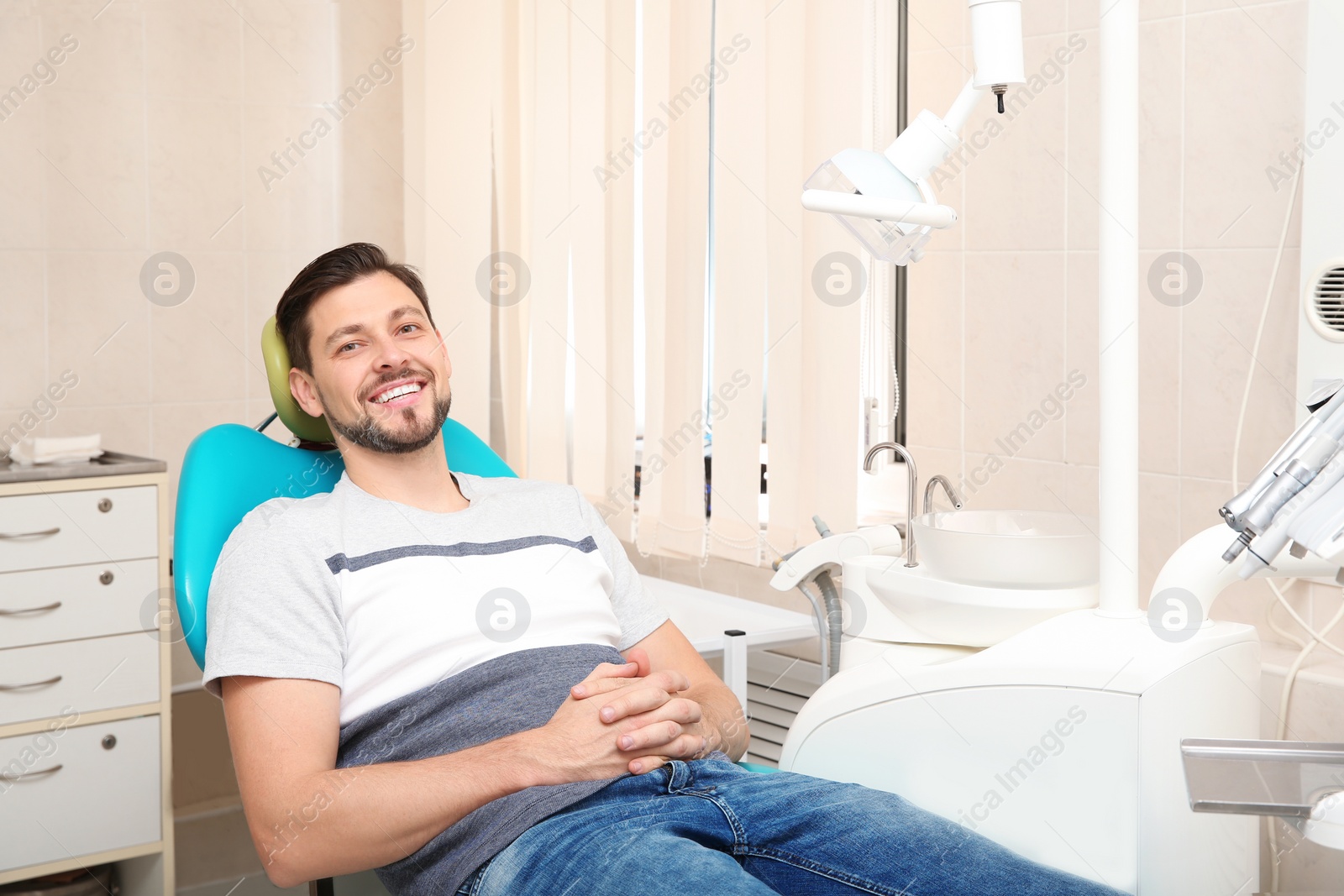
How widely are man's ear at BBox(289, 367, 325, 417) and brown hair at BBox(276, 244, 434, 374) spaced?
11 millimetres

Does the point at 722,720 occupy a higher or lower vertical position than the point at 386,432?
lower

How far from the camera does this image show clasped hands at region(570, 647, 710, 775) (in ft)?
4.46

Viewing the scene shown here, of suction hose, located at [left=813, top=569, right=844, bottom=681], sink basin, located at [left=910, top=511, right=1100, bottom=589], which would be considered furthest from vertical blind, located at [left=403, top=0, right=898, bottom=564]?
sink basin, located at [left=910, top=511, right=1100, bottom=589]

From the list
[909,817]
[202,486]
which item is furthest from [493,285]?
[909,817]

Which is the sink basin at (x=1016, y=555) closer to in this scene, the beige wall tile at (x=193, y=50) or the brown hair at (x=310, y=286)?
the brown hair at (x=310, y=286)

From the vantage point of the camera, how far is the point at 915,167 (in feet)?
4.03

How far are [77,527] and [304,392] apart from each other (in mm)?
844

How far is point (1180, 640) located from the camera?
120cm

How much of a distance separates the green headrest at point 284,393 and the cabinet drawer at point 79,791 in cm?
95

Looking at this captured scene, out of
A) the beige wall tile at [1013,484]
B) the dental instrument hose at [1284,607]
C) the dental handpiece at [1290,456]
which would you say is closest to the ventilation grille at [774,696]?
the beige wall tile at [1013,484]

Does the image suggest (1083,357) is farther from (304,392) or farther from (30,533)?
(30,533)

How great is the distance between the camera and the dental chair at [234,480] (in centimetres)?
149

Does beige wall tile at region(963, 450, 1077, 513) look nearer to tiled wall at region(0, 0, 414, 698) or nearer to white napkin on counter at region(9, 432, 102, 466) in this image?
white napkin on counter at region(9, 432, 102, 466)

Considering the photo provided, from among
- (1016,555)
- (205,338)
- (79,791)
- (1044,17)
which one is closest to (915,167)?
(1016,555)
